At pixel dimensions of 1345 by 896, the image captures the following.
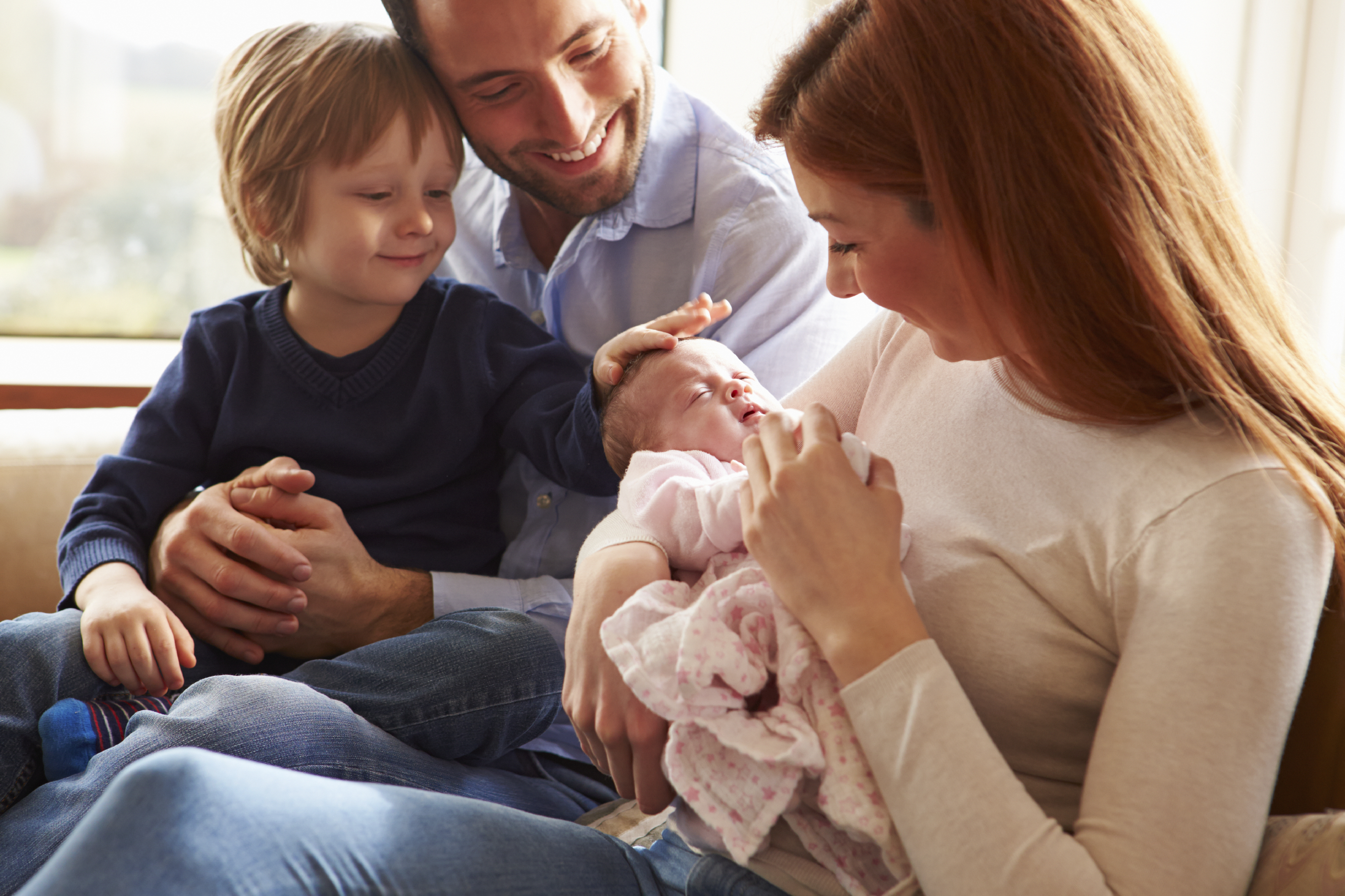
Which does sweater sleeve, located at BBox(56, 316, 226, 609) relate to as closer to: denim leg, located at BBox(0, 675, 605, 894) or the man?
the man

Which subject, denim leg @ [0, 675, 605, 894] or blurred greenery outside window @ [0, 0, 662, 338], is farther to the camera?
blurred greenery outside window @ [0, 0, 662, 338]

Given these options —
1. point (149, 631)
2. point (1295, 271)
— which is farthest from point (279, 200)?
point (1295, 271)

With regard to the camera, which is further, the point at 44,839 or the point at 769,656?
the point at 44,839

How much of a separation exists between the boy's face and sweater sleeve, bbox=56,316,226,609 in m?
0.26

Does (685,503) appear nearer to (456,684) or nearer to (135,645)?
(456,684)

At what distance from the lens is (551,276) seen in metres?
1.80

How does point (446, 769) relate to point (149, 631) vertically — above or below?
below

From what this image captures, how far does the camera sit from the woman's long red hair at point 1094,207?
85 centimetres

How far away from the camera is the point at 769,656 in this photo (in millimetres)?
988

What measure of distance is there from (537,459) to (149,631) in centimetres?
62

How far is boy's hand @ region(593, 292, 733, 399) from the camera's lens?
1.40 metres

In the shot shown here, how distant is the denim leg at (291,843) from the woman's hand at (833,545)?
34 centimetres

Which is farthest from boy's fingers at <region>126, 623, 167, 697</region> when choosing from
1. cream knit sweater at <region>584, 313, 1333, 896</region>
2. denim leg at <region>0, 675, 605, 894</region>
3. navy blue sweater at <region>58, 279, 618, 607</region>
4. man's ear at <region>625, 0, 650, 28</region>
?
man's ear at <region>625, 0, 650, 28</region>

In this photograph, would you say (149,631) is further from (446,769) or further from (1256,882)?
(1256,882)
